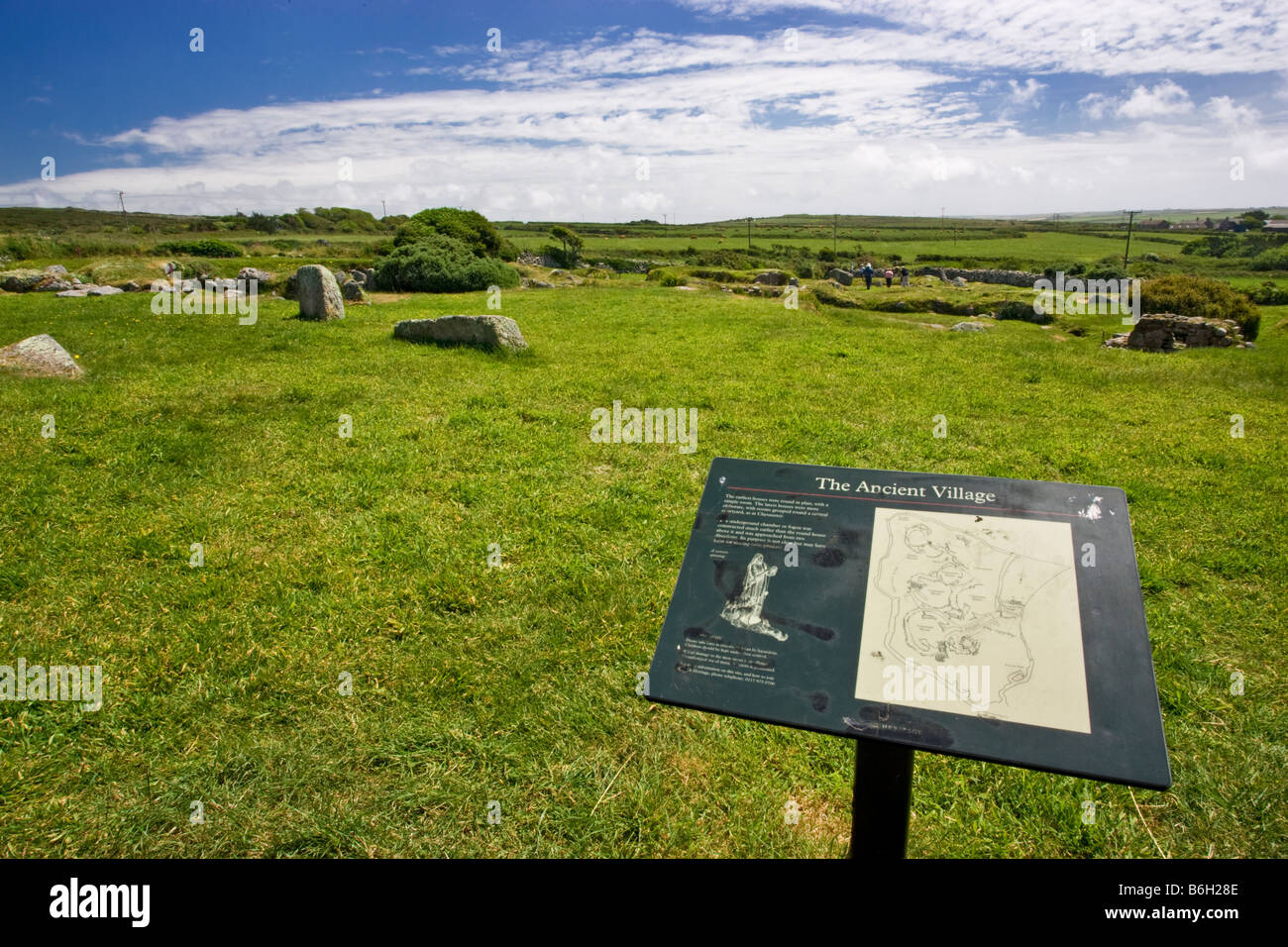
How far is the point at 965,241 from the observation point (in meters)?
117

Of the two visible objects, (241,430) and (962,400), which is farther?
(962,400)

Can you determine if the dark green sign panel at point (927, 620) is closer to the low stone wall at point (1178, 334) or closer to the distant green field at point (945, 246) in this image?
the low stone wall at point (1178, 334)


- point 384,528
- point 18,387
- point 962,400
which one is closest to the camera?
point 384,528

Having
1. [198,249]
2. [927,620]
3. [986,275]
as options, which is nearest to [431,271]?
[927,620]

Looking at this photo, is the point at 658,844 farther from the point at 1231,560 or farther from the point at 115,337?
the point at 115,337

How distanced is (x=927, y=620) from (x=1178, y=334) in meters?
20.0

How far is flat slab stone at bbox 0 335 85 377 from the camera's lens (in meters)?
10.9

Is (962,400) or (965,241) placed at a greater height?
(965,241)

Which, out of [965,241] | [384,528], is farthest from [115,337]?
[965,241]

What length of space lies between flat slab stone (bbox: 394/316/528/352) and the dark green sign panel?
11.1 meters

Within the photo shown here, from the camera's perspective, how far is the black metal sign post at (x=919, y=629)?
270 centimetres

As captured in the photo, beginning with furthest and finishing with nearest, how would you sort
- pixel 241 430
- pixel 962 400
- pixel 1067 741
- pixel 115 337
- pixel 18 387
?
pixel 115 337 → pixel 962 400 → pixel 18 387 → pixel 241 430 → pixel 1067 741

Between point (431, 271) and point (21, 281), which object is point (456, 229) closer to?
point (431, 271)
